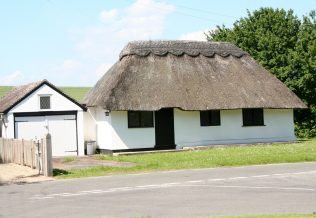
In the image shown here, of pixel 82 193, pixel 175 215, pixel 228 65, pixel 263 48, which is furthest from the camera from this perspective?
pixel 263 48

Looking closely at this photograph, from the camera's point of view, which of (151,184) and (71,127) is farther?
(71,127)

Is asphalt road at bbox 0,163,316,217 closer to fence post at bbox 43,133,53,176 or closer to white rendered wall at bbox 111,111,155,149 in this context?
fence post at bbox 43,133,53,176

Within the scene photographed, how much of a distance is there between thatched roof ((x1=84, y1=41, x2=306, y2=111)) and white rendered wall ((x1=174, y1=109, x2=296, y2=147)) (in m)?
1.16

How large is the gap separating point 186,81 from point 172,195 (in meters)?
21.3

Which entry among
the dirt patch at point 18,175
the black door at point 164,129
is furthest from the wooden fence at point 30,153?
the black door at point 164,129

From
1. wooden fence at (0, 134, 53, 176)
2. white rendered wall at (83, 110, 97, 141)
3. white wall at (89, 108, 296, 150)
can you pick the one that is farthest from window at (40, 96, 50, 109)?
white rendered wall at (83, 110, 97, 141)

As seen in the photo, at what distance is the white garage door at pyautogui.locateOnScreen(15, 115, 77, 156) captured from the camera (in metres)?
33.1

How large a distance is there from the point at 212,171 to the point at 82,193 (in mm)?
6984

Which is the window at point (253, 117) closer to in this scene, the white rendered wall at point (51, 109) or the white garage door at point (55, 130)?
the white rendered wall at point (51, 109)

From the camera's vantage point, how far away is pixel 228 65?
1558 inches

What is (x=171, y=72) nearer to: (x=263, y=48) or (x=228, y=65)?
(x=228, y=65)

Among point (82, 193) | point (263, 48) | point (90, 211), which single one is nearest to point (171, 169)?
point (82, 193)

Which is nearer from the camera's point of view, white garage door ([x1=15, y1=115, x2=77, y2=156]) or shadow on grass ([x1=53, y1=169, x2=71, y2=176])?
shadow on grass ([x1=53, y1=169, x2=71, y2=176])

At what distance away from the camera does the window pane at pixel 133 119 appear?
3438 cm
